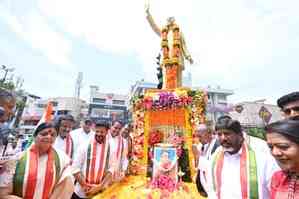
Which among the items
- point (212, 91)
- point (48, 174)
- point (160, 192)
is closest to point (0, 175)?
point (48, 174)

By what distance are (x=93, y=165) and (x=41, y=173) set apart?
1.37 metres

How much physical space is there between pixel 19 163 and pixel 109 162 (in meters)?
1.75

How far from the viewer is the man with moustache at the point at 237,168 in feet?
5.34

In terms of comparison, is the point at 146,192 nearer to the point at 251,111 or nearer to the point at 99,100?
the point at 251,111

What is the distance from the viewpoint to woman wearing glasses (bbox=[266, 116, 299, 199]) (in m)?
1.23

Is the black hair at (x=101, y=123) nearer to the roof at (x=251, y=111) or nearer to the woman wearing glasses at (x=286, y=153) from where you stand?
the woman wearing glasses at (x=286, y=153)

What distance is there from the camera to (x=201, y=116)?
293 inches

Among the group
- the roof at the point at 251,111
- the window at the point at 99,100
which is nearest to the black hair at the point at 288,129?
the roof at the point at 251,111

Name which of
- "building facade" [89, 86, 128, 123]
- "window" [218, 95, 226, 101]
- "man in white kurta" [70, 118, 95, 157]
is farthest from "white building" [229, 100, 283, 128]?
"building facade" [89, 86, 128, 123]

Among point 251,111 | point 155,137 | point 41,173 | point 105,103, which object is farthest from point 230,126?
point 105,103

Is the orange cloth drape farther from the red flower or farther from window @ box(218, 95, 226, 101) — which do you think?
window @ box(218, 95, 226, 101)

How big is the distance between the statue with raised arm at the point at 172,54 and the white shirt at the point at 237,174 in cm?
653

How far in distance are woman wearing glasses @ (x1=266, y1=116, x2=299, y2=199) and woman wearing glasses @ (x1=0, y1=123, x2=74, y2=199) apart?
5.01ft

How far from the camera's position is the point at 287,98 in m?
1.85
